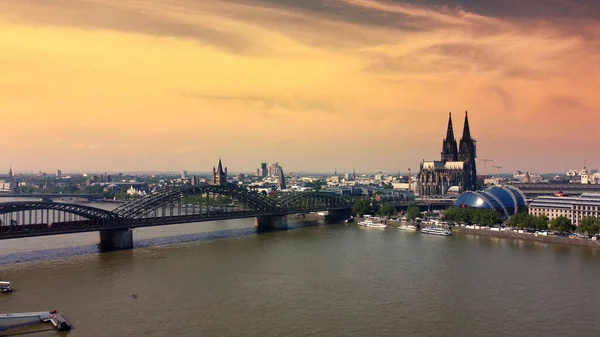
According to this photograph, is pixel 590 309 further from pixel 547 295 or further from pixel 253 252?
pixel 253 252

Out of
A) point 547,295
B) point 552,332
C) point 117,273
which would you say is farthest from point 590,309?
point 117,273

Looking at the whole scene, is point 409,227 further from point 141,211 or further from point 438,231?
point 141,211

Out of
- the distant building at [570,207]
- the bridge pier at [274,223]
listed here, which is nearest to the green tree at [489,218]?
the distant building at [570,207]

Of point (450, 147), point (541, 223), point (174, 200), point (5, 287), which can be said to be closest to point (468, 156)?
point (450, 147)

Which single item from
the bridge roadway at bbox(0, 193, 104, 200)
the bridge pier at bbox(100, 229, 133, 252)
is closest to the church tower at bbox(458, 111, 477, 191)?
the bridge pier at bbox(100, 229, 133, 252)

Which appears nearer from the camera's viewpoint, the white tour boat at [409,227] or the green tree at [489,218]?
the green tree at [489,218]

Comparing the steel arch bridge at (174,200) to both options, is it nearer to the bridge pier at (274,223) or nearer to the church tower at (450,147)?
the bridge pier at (274,223)
